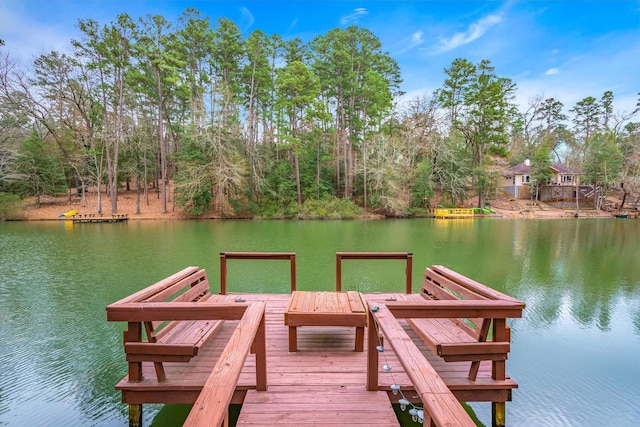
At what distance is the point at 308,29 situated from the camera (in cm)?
2827

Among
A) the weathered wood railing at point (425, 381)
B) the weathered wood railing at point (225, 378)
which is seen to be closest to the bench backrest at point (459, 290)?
the weathered wood railing at point (425, 381)

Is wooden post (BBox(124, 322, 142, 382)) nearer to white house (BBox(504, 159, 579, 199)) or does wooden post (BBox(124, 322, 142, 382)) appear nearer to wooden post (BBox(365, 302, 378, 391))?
wooden post (BBox(365, 302, 378, 391))

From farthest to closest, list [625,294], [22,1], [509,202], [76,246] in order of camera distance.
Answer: [509,202]
[22,1]
[76,246]
[625,294]

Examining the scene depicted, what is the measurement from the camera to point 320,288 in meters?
6.22

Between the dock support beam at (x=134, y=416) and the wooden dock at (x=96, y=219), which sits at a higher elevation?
the wooden dock at (x=96, y=219)

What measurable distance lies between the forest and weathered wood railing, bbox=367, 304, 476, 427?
65.2 feet

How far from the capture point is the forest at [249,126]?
2156 centimetres

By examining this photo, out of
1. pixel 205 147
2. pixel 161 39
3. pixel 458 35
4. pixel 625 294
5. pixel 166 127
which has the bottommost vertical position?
pixel 625 294

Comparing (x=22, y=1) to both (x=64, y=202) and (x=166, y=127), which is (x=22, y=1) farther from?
(x=64, y=202)

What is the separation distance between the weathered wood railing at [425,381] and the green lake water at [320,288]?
1723 mm

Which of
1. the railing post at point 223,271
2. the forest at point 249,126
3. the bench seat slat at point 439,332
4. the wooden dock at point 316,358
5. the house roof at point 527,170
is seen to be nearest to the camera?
the wooden dock at point 316,358

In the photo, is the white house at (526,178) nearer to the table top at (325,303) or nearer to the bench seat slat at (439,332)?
the bench seat slat at (439,332)

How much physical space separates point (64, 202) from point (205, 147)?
13.8m

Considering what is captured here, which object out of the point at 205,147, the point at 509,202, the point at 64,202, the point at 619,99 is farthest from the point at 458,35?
the point at 64,202
